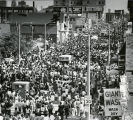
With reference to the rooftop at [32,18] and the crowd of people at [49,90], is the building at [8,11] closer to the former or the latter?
the rooftop at [32,18]

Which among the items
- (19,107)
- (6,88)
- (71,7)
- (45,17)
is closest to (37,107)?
(19,107)

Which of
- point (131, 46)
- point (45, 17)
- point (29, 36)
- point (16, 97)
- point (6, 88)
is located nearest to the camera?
point (131, 46)

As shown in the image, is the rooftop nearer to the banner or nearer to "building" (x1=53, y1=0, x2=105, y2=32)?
"building" (x1=53, y1=0, x2=105, y2=32)

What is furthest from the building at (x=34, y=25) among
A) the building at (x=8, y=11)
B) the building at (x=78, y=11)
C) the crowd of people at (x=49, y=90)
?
the crowd of people at (x=49, y=90)

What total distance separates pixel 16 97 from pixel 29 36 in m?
41.6

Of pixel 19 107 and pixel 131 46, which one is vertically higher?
pixel 131 46

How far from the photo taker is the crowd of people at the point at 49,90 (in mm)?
17312

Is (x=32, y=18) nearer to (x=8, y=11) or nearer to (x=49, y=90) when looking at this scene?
(x=8, y=11)

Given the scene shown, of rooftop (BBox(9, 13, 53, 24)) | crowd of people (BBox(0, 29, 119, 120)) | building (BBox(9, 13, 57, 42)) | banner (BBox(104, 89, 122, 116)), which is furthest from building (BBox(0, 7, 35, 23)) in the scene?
banner (BBox(104, 89, 122, 116))

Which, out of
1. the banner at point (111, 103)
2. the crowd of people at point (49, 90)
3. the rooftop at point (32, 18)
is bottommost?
the crowd of people at point (49, 90)

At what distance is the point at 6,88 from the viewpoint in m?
20.8

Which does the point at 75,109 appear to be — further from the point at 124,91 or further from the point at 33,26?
the point at 33,26

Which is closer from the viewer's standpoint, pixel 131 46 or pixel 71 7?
pixel 131 46

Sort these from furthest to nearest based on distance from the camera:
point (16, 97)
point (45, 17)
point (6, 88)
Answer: point (45, 17)
point (6, 88)
point (16, 97)
